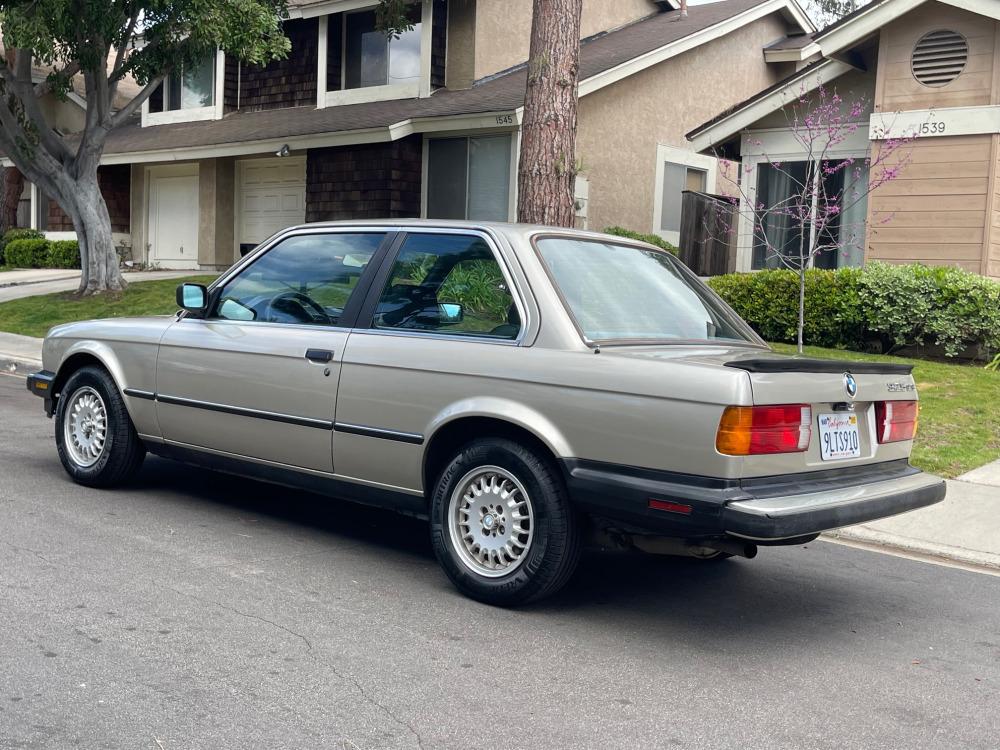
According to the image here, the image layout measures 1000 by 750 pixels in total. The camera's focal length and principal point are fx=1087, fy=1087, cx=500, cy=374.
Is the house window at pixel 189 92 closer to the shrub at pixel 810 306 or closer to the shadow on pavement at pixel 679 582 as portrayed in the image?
the shrub at pixel 810 306

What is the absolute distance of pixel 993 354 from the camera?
1270cm

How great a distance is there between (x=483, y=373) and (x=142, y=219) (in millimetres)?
24941

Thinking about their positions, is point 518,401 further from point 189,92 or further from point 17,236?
point 17,236

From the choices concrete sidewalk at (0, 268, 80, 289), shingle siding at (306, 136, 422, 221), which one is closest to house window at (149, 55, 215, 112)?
concrete sidewalk at (0, 268, 80, 289)

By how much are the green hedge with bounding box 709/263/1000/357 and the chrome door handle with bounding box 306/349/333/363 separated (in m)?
9.38

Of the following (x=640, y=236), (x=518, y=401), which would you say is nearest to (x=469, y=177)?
(x=640, y=236)

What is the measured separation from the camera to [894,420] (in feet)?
16.9

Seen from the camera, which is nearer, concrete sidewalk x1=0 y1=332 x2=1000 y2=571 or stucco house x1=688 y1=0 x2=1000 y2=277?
concrete sidewalk x1=0 y1=332 x2=1000 y2=571

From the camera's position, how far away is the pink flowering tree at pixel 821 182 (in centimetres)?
1577

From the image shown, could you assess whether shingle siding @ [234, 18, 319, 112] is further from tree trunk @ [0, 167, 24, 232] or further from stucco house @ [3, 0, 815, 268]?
tree trunk @ [0, 167, 24, 232]

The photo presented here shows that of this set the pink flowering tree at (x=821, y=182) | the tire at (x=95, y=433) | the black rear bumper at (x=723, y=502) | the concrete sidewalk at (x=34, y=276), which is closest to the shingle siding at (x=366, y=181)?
the concrete sidewalk at (x=34, y=276)

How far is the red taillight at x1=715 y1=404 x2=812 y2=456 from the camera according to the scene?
168 inches

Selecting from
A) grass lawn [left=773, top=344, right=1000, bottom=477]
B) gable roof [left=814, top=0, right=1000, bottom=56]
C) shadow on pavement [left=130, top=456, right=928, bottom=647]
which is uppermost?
gable roof [left=814, top=0, right=1000, bottom=56]

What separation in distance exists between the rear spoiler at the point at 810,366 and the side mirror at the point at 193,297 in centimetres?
322
